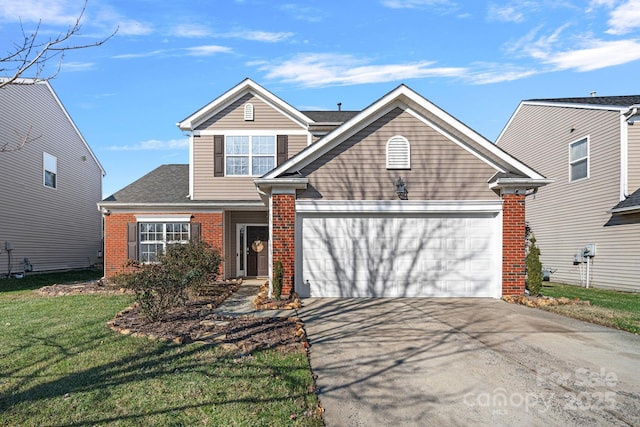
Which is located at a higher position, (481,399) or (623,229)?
(623,229)

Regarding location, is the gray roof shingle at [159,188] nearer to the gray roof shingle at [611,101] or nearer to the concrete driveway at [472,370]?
the concrete driveway at [472,370]

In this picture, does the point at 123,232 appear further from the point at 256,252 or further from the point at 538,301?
the point at 538,301

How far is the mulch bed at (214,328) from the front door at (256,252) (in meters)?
6.57

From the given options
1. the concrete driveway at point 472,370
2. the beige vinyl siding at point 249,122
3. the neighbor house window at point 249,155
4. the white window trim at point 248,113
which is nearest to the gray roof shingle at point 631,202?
the concrete driveway at point 472,370

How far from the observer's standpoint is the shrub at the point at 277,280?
382 inches

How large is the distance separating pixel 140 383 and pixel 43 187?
18.3 m

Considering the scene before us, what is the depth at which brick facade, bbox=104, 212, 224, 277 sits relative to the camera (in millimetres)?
14891

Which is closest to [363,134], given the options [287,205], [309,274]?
[287,205]

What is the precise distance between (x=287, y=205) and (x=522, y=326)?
5654 millimetres

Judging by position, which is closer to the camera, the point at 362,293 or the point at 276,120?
the point at 362,293

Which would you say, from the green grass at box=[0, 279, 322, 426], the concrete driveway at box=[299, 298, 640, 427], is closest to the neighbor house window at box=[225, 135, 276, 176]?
the concrete driveway at box=[299, 298, 640, 427]

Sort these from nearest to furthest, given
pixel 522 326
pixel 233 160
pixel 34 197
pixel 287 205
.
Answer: pixel 522 326 → pixel 287 205 → pixel 233 160 → pixel 34 197

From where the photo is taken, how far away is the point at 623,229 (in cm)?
1321

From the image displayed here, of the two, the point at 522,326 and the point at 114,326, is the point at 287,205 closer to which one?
the point at 114,326
